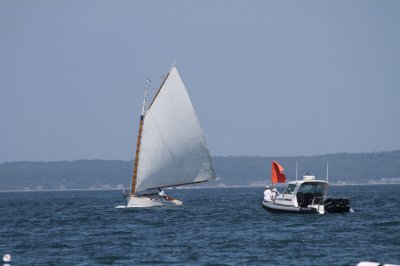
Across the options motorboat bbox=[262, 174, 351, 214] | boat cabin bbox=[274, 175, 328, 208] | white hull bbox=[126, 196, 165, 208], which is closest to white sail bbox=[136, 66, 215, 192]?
white hull bbox=[126, 196, 165, 208]

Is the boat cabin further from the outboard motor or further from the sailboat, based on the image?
the sailboat

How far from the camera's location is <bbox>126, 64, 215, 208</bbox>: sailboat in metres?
87.0

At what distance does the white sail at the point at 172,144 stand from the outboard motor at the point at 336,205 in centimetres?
1655

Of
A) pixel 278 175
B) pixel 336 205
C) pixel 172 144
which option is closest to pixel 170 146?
pixel 172 144

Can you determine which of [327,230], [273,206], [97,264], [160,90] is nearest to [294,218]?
[273,206]

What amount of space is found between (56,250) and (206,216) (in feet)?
95.7

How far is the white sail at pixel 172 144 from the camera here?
87000 millimetres

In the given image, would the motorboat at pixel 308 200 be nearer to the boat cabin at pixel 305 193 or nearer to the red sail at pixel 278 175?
the boat cabin at pixel 305 193

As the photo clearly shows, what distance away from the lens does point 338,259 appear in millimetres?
44906

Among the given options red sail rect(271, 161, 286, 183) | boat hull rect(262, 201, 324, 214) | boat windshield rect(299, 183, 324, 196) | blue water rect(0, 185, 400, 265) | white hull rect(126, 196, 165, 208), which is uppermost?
red sail rect(271, 161, 286, 183)

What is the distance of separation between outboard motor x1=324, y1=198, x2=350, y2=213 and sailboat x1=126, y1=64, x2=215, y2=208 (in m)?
16.1

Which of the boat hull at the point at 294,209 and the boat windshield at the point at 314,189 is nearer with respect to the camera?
the boat hull at the point at 294,209

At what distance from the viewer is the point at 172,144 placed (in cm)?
8719

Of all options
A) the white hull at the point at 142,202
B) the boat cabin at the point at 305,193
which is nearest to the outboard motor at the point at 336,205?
the boat cabin at the point at 305,193
